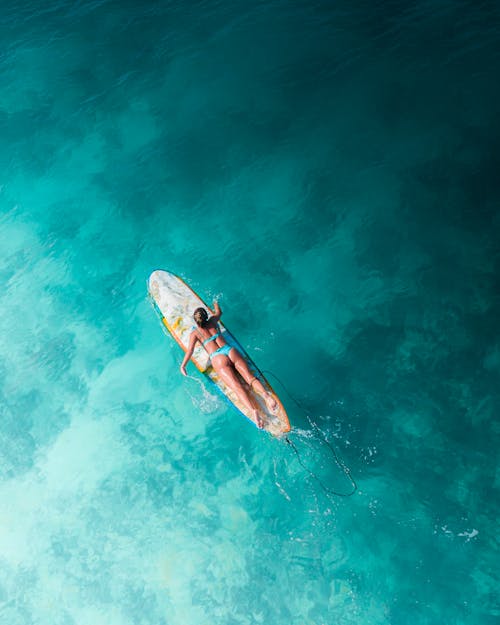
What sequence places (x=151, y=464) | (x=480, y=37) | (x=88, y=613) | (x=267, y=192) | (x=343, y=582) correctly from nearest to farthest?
(x=343, y=582), (x=88, y=613), (x=151, y=464), (x=267, y=192), (x=480, y=37)

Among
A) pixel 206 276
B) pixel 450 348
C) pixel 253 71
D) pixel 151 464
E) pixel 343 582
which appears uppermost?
pixel 253 71

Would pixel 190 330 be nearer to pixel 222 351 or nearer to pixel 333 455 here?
pixel 222 351

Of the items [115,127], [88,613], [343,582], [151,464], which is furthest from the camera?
[115,127]

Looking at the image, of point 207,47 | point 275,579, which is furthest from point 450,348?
point 207,47

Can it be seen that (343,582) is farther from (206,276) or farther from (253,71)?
(253,71)

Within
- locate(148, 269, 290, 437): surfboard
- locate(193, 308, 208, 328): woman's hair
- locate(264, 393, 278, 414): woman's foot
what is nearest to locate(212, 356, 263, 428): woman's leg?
locate(148, 269, 290, 437): surfboard

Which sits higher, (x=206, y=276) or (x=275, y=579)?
(x=206, y=276)

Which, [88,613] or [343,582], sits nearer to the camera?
[343,582]
